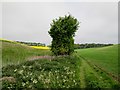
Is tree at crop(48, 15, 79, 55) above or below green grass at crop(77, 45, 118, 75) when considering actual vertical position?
above

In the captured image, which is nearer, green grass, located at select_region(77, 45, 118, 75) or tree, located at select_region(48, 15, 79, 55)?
green grass, located at select_region(77, 45, 118, 75)

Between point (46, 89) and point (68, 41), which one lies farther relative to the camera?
point (68, 41)

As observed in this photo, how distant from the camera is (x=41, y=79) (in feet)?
56.9

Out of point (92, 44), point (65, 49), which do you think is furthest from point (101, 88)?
point (92, 44)

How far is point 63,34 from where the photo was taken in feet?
131

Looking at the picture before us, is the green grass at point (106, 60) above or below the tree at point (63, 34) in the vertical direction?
below

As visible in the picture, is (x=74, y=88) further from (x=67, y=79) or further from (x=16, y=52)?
(x=16, y=52)

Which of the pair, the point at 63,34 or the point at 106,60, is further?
the point at 63,34

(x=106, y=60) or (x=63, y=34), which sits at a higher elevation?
(x=63, y=34)

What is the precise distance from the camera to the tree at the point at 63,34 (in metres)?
39.7

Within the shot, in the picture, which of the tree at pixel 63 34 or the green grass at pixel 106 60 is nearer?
the green grass at pixel 106 60

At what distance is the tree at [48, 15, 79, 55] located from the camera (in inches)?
1561

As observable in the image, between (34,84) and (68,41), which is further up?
(68,41)

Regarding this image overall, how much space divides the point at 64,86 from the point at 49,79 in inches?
55.9
